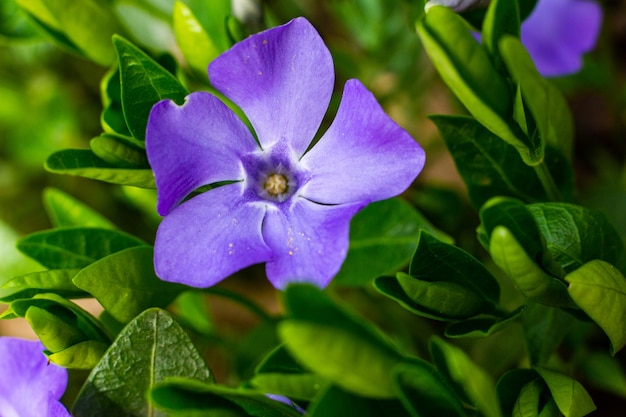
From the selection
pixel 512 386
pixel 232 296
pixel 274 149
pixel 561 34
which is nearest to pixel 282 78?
pixel 274 149

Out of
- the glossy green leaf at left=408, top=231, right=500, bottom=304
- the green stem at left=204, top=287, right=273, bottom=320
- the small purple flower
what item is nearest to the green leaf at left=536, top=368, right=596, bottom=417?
the glossy green leaf at left=408, top=231, right=500, bottom=304

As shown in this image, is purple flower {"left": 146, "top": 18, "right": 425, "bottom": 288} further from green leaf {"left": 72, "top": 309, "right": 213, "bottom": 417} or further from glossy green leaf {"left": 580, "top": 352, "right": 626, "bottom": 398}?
glossy green leaf {"left": 580, "top": 352, "right": 626, "bottom": 398}

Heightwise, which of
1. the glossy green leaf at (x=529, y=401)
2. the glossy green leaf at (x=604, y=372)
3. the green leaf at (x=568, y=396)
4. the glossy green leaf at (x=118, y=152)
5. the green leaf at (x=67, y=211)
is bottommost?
the glossy green leaf at (x=604, y=372)

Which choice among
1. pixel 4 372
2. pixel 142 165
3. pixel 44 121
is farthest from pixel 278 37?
pixel 44 121

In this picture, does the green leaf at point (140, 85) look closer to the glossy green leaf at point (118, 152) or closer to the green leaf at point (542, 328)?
the glossy green leaf at point (118, 152)

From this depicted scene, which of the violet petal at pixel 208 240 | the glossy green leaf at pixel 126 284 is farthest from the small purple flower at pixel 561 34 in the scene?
the glossy green leaf at pixel 126 284

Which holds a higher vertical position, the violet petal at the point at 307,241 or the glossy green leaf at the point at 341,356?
the glossy green leaf at the point at 341,356
